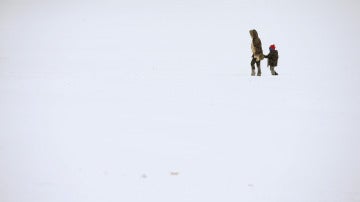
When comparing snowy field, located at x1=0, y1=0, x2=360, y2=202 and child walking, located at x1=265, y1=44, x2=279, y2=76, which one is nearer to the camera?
snowy field, located at x1=0, y1=0, x2=360, y2=202

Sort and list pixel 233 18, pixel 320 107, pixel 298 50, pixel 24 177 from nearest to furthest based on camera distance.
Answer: pixel 24 177, pixel 320 107, pixel 298 50, pixel 233 18

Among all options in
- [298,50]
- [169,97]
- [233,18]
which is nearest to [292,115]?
[169,97]

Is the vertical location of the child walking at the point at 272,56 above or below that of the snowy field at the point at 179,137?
above

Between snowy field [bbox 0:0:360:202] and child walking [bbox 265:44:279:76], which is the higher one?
child walking [bbox 265:44:279:76]

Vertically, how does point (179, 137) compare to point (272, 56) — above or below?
below

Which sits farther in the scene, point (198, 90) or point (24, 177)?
point (198, 90)

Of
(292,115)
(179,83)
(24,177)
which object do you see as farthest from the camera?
(179,83)

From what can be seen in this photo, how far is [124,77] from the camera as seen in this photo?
11062mm

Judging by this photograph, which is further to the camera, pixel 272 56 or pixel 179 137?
pixel 272 56

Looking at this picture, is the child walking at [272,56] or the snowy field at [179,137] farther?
the child walking at [272,56]

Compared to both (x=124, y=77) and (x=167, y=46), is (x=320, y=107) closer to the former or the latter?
(x=124, y=77)

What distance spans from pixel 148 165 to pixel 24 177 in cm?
126

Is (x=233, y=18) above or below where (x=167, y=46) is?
above

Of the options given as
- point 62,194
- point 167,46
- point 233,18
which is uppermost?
point 233,18
